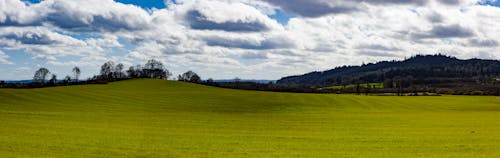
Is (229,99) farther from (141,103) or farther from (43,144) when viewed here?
(43,144)

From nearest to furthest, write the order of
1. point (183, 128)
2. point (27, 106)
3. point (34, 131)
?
point (34, 131)
point (183, 128)
point (27, 106)

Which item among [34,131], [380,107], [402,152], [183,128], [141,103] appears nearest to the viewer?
[402,152]

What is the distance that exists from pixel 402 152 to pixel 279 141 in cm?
774

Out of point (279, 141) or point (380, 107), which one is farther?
point (380, 107)

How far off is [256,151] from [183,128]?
15.8 m

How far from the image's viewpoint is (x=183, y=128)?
39.4 m

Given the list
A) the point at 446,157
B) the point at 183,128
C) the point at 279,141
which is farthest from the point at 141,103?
the point at 446,157

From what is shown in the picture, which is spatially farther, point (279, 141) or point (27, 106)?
point (27, 106)

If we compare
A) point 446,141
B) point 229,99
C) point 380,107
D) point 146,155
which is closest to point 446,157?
point 446,141

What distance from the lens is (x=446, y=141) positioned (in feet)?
97.5

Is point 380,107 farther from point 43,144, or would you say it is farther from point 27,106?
point 43,144

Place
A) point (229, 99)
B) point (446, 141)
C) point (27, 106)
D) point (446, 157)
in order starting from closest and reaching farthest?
point (446, 157) < point (446, 141) < point (27, 106) < point (229, 99)

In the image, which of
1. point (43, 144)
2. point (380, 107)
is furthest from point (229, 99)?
point (43, 144)

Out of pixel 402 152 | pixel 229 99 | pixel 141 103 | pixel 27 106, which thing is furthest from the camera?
pixel 229 99
